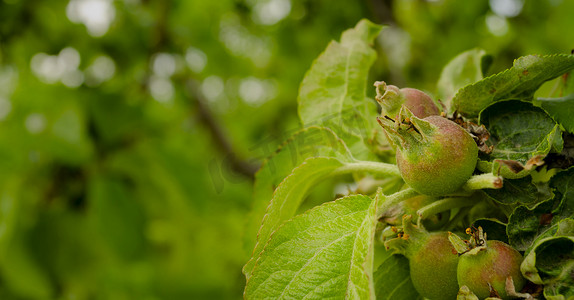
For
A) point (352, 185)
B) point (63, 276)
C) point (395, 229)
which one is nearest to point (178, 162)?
point (63, 276)

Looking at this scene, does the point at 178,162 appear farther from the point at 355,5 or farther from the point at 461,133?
the point at 461,133

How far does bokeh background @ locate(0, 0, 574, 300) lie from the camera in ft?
5.99

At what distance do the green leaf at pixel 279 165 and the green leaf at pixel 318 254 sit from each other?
0.60 feet

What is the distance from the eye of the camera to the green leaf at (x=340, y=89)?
0.75m

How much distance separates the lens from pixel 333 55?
0.76 m

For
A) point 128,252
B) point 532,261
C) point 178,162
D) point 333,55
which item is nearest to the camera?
point 532,261

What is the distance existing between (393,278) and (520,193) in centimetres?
17

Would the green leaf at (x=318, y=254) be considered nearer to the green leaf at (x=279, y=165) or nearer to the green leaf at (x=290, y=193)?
the green leaf at (x=290, y=193)

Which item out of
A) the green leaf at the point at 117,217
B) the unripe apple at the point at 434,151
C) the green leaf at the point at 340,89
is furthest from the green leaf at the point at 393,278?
the green leaf at the point at 117,217

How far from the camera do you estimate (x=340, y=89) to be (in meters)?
0.75

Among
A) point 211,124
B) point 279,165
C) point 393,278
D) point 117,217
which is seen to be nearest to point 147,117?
point 117,217

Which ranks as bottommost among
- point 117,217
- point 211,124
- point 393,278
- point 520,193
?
point 211,124

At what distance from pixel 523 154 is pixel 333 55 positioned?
0.33 m

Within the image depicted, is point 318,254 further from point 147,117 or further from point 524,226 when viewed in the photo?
point 147,117
